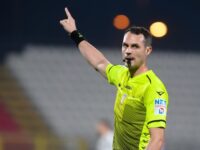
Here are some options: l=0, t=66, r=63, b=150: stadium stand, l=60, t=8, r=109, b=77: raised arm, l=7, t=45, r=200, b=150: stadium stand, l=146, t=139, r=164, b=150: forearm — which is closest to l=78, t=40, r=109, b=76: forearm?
l=60, t=8, r=109, b=77: raised arm

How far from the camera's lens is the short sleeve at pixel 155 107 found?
5320 mm

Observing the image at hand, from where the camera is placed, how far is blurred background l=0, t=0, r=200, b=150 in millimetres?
16250

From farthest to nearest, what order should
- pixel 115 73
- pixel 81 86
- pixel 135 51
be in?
pixel 81 86
pixel 115 73
pixel 135 51

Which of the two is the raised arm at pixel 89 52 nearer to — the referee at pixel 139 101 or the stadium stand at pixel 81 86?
the referee at pixel 139 101

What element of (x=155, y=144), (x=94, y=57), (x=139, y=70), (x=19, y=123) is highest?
(x=19, y=123)

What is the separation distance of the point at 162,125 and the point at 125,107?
1.51 ft

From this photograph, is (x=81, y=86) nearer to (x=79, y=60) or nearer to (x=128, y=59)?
(x=79, y=60)

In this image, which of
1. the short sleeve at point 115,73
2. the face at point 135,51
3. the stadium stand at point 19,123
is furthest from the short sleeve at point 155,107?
the stadium stand at point 19,123

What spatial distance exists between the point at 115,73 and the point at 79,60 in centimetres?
1072

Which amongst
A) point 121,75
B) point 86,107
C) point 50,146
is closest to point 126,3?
point 86,107

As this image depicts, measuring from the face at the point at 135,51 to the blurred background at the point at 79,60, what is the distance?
1050 centimetres

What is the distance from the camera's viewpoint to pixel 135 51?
18.1 ft

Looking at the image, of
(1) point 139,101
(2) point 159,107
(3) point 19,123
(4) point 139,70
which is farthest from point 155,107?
(3) point 19,123

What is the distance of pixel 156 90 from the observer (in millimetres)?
5430
